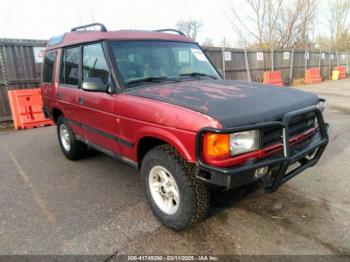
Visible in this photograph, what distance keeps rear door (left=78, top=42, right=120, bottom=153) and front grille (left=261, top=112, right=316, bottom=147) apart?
1722 millimetres

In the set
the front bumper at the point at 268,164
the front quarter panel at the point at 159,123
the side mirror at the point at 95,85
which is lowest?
the front bumper at the point at 268,164

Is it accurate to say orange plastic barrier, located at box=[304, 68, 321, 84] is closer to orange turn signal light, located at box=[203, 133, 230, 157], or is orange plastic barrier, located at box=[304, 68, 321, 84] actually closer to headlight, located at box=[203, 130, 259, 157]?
headlight, located at box=[203, 130, 259, 157]

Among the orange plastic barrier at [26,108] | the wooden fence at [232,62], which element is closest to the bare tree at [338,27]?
the wooden fence at [232,62]

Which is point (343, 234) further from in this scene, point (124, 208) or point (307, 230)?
point (124, 208)

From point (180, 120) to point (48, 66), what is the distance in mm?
3825

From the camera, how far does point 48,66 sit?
5.32 m

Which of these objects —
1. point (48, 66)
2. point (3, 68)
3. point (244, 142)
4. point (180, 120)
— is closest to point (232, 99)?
point (244, 142)

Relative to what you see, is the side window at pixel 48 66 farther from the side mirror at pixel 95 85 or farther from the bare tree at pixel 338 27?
the bare tree at pixel 338 27

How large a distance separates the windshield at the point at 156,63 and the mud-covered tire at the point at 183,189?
3.18 feet

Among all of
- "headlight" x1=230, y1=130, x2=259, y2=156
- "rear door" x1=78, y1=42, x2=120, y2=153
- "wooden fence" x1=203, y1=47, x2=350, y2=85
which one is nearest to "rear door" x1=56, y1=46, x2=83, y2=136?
"rear door" x1=78, y1=42, x2=120, y2=153

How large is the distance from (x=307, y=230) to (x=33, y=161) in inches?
184

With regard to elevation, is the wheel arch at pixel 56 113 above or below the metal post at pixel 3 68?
below

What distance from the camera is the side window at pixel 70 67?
4266 millimetres

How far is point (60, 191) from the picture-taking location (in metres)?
4.00
